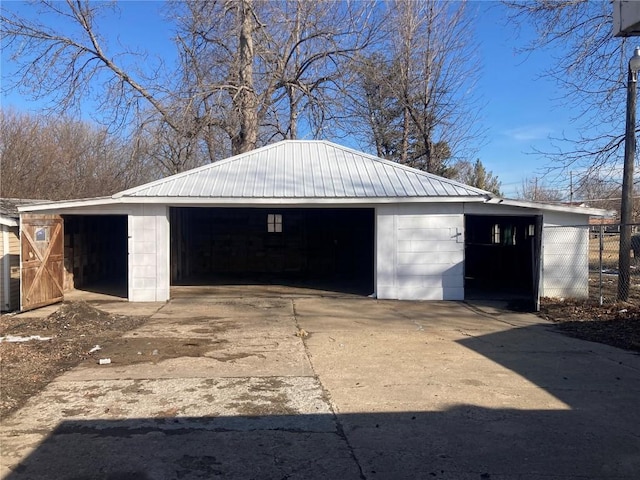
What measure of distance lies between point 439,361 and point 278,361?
2375 mm

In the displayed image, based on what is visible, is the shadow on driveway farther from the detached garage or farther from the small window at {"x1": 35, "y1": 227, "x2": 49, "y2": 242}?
the small window at {"x1": 35, "y1": 227, "x2": 49, "y2": 242}

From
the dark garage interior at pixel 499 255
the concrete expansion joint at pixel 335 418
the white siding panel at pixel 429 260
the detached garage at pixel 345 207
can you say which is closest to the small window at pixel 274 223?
the detached garage at pixel 345 207

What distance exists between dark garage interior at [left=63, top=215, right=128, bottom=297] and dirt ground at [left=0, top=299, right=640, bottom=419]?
4934 mm

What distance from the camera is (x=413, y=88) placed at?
27312mm

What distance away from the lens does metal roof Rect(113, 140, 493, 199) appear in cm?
1345

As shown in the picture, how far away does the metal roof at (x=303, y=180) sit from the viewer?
44.1 ft

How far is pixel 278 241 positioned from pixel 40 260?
34.3 feet

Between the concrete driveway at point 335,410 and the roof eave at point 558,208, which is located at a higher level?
the roof eave at point 558,208

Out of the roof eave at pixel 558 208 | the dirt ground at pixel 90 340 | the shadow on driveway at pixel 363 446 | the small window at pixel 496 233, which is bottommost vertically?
the dirt ground at pixel 90 340

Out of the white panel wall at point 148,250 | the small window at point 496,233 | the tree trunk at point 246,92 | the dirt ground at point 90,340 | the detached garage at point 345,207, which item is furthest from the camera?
the tree trunk at point 246,92

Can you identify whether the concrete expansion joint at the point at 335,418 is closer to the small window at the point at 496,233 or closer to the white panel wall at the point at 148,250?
the white panel wall at the point at 148,250

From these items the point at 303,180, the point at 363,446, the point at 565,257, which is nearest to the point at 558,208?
the point at 565,257

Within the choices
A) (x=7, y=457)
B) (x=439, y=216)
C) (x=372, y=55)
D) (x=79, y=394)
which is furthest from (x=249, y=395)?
(x=372, y=55)

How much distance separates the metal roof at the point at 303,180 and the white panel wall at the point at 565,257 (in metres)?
2.48
